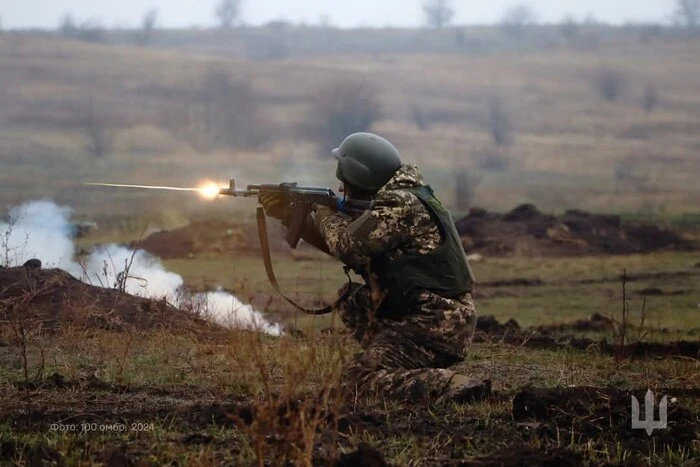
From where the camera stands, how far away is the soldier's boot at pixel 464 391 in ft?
23.4

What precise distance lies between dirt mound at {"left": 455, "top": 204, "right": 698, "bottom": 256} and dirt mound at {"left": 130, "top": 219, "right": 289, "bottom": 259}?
4407 millimetres

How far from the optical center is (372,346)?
25.2ft

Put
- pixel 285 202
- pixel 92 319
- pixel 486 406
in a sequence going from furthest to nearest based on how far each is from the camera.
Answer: pixel 92 319 → pixel 285 202 → pixel 486 406

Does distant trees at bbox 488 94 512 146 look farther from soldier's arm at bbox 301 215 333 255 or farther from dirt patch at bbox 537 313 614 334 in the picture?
soldier's arm at bbox 301 215 333 255

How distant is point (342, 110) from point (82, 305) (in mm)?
40987

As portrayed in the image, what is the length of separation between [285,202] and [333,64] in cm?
5820

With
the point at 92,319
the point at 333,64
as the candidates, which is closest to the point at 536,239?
the point at 92,319

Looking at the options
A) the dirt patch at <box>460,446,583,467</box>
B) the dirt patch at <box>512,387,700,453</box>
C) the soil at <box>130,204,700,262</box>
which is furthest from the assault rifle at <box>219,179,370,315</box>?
the soil at <box>130,204,700,262</box>

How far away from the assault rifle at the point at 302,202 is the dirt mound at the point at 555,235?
776 inches

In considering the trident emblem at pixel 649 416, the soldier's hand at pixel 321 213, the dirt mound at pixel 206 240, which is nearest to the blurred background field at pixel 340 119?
the dirt mound at pixel 206 240

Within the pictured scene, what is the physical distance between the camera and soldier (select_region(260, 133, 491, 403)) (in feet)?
24.8

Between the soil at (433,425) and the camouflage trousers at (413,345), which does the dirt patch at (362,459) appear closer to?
the soil at (433,425)

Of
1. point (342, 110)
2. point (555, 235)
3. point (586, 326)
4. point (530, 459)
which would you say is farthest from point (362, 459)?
point (342, 110)

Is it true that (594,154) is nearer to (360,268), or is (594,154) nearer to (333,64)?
(333,64)
